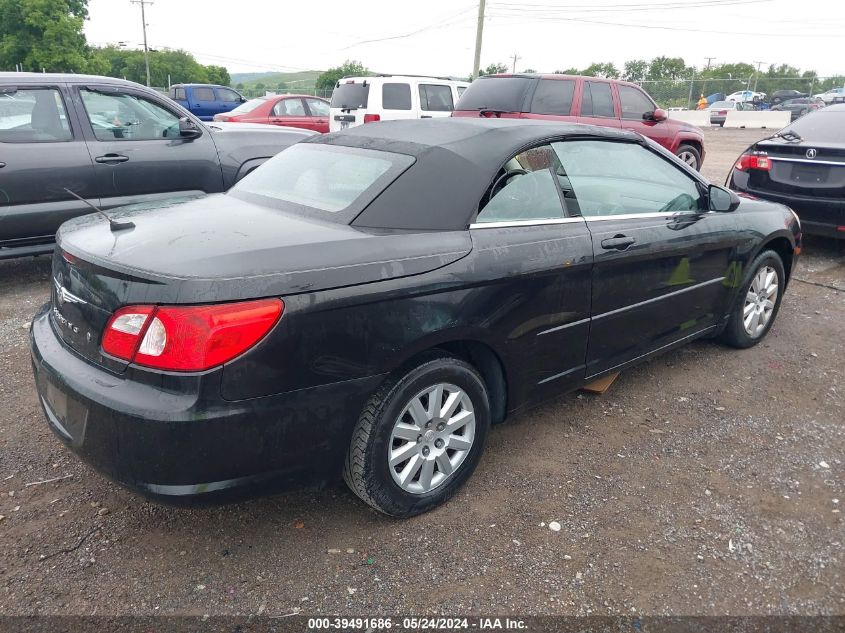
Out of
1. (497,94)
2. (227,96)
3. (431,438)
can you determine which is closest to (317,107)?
(497,94)

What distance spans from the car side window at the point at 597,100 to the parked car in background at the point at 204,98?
49.2 ft

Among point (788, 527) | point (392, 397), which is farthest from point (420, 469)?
point (788, 527)

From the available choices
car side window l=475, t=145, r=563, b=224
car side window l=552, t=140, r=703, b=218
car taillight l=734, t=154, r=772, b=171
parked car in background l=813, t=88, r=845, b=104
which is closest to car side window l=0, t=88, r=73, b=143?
car side window l=475, t=145, r=563, b=224

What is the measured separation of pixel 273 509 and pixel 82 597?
77 cm

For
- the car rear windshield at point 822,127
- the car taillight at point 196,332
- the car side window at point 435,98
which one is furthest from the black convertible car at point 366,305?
the car side window at point 435,98

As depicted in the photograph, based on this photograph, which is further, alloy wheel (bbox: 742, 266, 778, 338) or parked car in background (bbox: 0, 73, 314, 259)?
parked car in background (bbox: 0, 73, 314, 259)

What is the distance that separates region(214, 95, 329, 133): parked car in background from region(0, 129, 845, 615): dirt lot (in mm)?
10922

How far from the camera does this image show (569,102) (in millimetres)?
9219

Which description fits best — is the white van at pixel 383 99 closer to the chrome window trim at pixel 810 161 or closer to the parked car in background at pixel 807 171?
the parked car in background at pixel 807 171

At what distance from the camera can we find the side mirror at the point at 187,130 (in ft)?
19.9

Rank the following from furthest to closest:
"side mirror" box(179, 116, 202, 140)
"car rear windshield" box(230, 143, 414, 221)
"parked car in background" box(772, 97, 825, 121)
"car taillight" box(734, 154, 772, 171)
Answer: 1. "parked car in background" box(772, 97, 825, 121)
2. "car taillight" box(734, 154, 772, 171)
3. "side mirror" box(179, 116, 202, 140)
4. "car rear windshield" box(230, 143, 414, 221)

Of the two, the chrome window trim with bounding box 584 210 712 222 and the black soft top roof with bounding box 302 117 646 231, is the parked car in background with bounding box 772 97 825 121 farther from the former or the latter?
the black soft top roof with bounding box 302 117 646 231

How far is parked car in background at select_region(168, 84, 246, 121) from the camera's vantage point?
69.1 feet

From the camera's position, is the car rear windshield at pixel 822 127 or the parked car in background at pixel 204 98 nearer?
the car rear windshield at pixel 822 127
